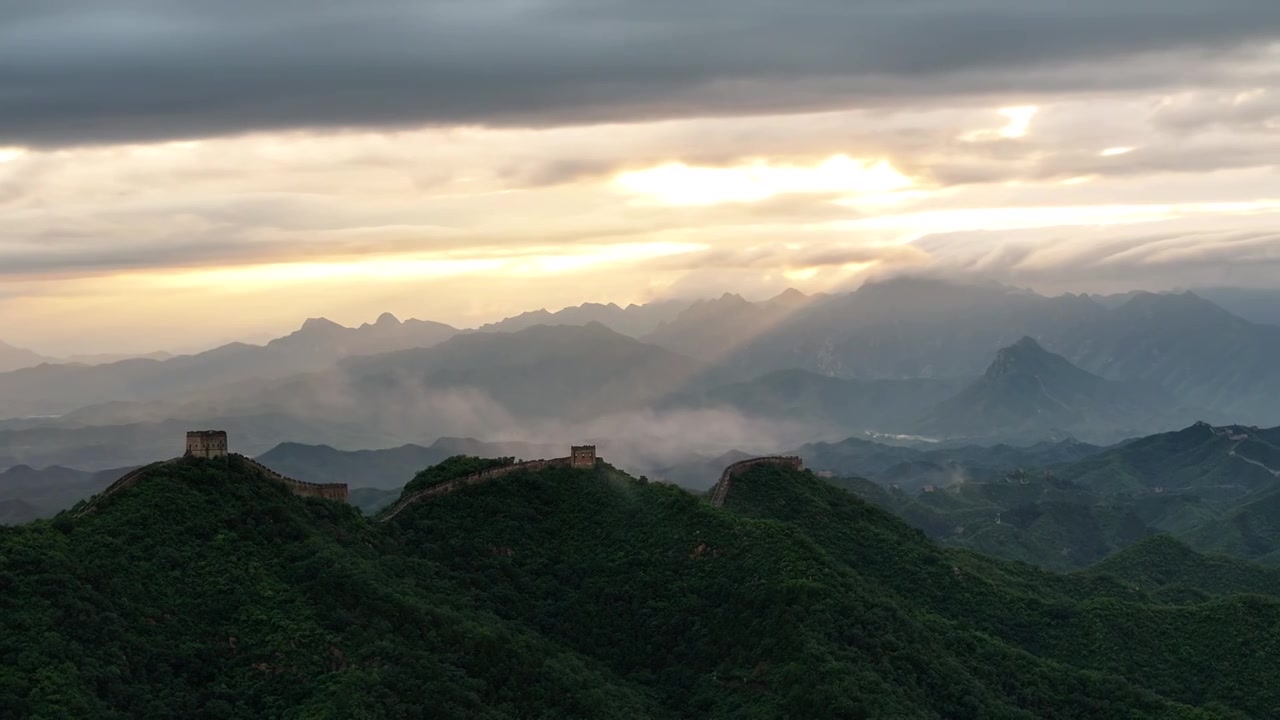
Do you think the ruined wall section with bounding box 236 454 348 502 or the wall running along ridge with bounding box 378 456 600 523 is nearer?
the ruined wall section with bounding box 236 454 348 502

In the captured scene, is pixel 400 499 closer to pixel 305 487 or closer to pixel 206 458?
pixel 305 487

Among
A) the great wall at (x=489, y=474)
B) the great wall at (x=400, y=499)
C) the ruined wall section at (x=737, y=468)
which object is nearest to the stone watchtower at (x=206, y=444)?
the great wall at (x=400, y=499)

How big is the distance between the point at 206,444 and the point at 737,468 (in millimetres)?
60207

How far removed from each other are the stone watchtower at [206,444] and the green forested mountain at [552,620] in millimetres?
1722

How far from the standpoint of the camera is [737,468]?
6147 inches

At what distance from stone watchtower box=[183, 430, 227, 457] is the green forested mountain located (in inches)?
67.8

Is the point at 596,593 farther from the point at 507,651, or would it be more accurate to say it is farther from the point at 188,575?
the point at 188,575

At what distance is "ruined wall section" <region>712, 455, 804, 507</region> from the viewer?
150375 millimetres

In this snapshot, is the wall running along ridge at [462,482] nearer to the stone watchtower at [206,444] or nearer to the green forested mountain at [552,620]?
the green forested mountain at [552,620]

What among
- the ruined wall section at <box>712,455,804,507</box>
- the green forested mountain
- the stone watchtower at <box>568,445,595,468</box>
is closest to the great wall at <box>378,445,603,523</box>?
the stone watchtower at <box>568,445,595,468</box>

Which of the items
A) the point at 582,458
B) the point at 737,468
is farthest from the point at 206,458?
the point at 737,468

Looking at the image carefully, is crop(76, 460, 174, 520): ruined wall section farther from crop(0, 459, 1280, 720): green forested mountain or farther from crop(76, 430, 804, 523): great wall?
crop(0, 459, 1280, 720): green forested mountain

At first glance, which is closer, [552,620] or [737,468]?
[552,620]

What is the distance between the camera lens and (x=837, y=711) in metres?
101
